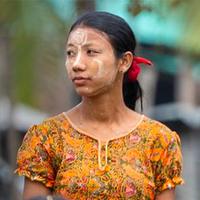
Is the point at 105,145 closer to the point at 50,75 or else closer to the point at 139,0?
the point at 139,0

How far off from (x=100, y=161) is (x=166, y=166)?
0.36 m

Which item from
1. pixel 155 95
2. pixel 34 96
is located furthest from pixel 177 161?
pixel 155 95

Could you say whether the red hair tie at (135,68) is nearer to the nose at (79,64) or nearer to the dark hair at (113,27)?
the dark hair at (113,27)

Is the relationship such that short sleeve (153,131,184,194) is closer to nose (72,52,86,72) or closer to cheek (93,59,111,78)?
cheek (93,59,111,78)

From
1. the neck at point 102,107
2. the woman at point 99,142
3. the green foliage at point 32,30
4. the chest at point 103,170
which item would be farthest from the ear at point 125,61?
the green foliage at point 32,30

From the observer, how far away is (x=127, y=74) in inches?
264

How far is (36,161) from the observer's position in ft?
21.0

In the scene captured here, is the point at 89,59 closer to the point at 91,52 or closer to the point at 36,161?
the point at 91,52

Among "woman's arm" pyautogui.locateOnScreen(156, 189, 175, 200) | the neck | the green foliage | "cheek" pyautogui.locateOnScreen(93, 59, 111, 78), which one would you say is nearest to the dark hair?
"cheek" pyautogui.locateOnScreen(93, 59, 111, 78)

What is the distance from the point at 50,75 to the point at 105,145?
7.73 meters

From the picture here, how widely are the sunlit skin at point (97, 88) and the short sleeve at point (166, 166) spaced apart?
0.16ft

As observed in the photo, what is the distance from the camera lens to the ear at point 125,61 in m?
6.54

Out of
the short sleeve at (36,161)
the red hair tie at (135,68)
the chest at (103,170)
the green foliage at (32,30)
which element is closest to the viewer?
the chest at (103,170)

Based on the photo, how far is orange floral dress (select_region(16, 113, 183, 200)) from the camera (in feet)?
20.7
